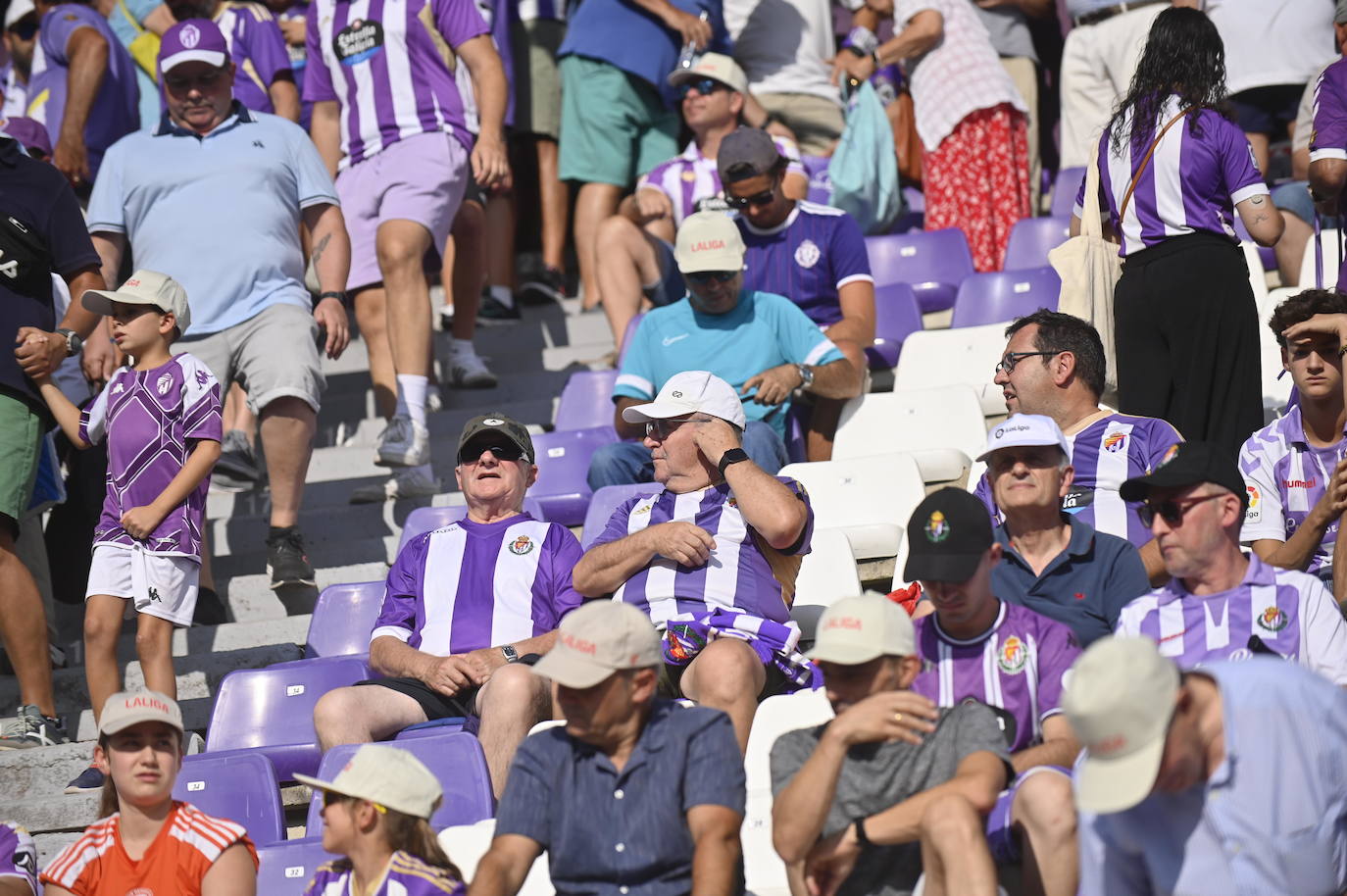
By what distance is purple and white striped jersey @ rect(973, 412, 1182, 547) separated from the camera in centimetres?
465

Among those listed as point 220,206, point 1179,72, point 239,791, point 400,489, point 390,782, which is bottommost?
point 239,791

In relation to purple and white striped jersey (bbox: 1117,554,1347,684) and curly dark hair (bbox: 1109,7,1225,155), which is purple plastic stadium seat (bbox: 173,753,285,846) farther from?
curly dark hair (bbox: 1109,7,1225,155)

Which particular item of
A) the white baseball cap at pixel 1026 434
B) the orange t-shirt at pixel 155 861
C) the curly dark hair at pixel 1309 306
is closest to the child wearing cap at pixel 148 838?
the orange t-shirt at pixel 155 861

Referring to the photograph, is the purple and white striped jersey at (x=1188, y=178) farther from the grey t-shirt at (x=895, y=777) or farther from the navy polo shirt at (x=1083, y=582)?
the grey t-shirt at (x=895, y=777)

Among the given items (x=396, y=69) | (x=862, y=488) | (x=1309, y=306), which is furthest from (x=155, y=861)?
(x=396, y=69)

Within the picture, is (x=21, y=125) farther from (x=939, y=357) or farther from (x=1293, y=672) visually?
(x=1293, y=672)

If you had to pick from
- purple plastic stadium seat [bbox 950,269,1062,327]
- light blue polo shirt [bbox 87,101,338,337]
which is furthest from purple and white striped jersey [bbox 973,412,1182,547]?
light blue polo shirt [bbox 87,101,338,337]

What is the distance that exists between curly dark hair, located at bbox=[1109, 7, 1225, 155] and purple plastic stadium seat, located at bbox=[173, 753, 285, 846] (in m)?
3.15

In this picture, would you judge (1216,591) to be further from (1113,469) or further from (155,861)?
(155,861)

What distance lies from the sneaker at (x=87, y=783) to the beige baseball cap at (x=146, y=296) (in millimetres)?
1323

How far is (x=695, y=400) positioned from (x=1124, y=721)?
210cm

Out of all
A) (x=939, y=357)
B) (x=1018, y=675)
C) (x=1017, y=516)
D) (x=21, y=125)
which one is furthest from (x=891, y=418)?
(x=21, y=125)

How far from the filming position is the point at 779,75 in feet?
28.5

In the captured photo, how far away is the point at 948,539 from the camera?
11.9 feet
